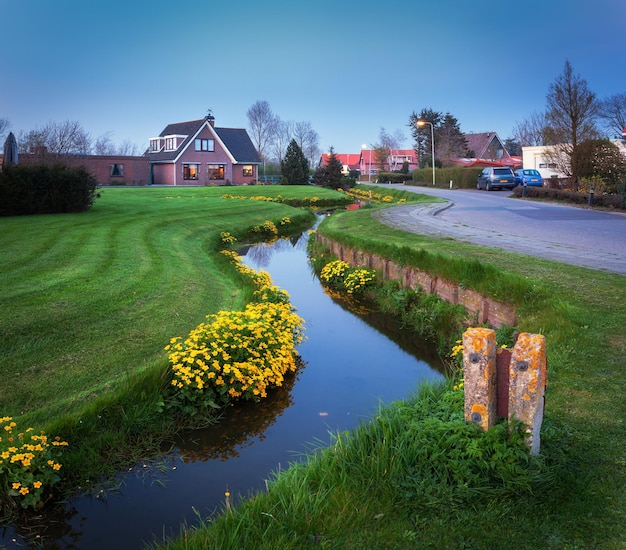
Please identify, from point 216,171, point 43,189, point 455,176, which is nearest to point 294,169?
point 216,171

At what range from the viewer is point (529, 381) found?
3.52 metres

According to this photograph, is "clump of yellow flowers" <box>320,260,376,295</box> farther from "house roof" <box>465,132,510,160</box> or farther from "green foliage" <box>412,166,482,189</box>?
"house roof" <box>465,132,510,160</box>

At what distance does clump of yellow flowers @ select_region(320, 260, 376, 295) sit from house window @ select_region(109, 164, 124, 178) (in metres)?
47.8

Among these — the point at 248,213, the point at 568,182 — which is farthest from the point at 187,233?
the point at 568,182

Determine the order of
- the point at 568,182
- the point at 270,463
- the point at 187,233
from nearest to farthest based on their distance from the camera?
the point at 270,463
the point at 187,233
the point at 568,182

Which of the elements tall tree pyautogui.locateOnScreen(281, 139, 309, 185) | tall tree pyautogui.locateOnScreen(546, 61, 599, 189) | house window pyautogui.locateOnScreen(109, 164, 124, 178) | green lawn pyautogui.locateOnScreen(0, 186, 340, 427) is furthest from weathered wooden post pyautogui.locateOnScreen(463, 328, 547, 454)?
house window pyautogui.locateOnScreen(109, 164, 124, 178)

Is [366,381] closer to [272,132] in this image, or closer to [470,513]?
[470,513]

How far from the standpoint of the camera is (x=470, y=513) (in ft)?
11.0

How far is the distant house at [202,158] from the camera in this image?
60375 mm

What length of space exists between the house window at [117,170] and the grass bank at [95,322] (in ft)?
140

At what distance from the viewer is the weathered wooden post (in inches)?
138

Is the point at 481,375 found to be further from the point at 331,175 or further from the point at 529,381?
the point at 331,175

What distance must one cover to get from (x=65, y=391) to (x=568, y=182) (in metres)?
32.5

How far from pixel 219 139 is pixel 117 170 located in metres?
10.9
